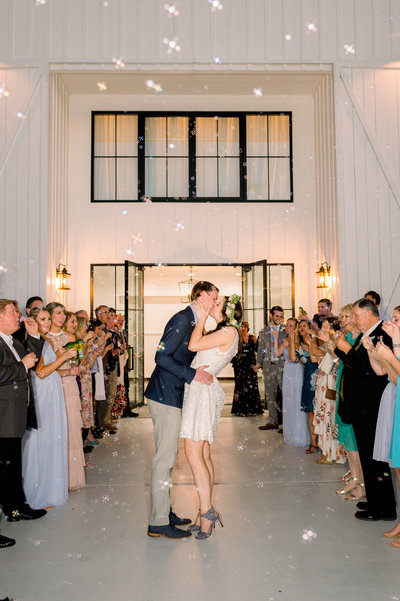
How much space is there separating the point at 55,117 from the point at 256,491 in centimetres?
617

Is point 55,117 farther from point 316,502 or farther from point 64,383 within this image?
point 316,502

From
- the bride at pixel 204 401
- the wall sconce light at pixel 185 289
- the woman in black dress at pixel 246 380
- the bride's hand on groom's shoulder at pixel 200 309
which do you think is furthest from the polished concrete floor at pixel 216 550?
the wall sconce light at pixel 185 289

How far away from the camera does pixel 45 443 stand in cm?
400

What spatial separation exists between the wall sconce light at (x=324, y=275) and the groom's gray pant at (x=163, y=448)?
520 cm

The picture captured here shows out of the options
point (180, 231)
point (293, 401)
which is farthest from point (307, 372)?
point (180, 231)

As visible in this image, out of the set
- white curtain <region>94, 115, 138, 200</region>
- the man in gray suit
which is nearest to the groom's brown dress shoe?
the man in gray suit

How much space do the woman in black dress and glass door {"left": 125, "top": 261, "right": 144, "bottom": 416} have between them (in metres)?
1.60

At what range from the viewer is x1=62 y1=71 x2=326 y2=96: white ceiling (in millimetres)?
7824

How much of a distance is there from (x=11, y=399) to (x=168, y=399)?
1.01m

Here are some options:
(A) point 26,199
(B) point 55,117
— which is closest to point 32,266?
(A) point 26,199

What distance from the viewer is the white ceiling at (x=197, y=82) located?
782 cm

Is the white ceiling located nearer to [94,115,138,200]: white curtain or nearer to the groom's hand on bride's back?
[94,115,138,200]: white curtain

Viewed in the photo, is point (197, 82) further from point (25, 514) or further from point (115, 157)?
point (25, 514)

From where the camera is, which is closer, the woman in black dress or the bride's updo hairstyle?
the bride's updo hairstyle
